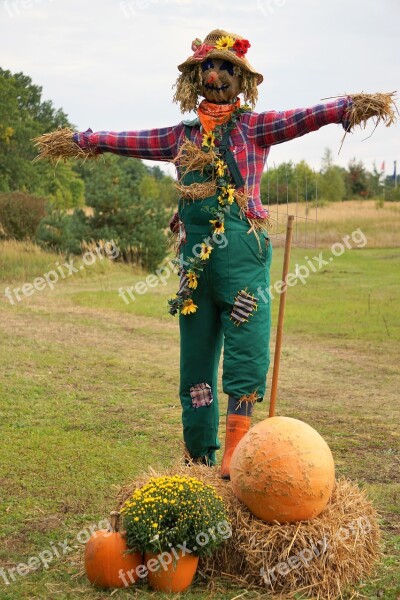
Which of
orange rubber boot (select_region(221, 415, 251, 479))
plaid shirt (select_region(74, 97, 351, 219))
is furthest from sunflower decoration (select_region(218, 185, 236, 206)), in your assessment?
orange rubber boot (select_region(221, 415, 251, 479))

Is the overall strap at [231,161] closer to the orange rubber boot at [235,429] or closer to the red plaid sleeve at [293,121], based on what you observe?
the red plaid sleeve at [293,121]

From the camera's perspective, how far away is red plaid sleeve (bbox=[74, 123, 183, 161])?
191 inches

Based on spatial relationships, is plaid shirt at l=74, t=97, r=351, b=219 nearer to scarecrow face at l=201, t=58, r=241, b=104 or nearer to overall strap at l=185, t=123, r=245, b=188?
overall strap at l=185, t=123, r=245, b=188

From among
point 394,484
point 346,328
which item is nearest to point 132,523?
point 394,484

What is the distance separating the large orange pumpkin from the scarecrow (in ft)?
1.64

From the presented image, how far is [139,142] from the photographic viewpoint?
16.0 ft

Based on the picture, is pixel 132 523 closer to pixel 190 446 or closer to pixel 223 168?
pixel 190 446

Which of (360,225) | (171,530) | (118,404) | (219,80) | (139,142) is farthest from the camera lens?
(360,225)

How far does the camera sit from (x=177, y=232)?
4891 mm

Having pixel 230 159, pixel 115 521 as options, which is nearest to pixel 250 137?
pixel 230 159

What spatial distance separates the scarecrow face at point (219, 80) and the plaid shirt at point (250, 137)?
0.54 ft

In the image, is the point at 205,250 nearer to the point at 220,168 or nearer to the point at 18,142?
the point at 220,168

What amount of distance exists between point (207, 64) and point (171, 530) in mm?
2431

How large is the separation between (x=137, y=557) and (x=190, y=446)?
1077 mm
